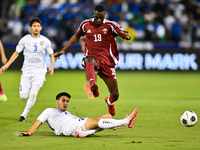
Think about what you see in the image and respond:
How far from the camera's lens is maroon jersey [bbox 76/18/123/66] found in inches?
333

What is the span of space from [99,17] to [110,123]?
2.46 meters

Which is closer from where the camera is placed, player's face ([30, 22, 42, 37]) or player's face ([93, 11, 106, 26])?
player's face ([93, 11, 106, 26])

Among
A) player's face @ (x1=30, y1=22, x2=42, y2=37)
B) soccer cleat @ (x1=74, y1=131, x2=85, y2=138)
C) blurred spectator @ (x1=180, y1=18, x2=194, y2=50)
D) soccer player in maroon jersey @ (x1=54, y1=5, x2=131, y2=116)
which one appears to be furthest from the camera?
blurred spectator @ (x1=180, y1=18, x2=194, y2=50)

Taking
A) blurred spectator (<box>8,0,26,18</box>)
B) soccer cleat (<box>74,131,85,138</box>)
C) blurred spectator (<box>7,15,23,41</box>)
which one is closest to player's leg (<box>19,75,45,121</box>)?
soccer cleat (<box>74,131,85,138</box>)

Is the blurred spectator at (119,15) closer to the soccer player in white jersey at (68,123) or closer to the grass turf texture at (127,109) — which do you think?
the grass turf texture at (127,109)

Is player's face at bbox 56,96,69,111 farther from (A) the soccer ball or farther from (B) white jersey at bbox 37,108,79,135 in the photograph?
(A) the soccer ball

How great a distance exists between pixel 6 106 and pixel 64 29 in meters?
10.7

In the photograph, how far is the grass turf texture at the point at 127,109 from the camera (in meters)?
6.57

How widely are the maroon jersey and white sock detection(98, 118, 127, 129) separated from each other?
1.95 metres

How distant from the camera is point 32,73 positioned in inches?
360

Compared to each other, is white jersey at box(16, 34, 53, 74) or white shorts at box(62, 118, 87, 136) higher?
white jersey at box(16, 34, 53, 74)

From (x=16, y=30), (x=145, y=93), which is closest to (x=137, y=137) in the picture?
(x=145, y=93)

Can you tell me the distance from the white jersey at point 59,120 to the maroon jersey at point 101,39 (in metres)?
1.70

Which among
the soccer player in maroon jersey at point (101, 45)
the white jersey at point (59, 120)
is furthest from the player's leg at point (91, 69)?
the white jersey at point (59, 120)
